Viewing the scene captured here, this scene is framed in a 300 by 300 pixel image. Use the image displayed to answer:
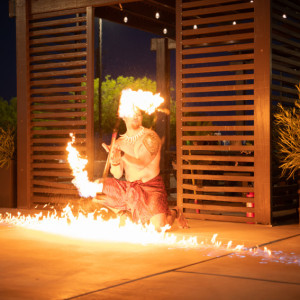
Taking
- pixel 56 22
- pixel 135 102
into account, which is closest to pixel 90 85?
pixel 56 22

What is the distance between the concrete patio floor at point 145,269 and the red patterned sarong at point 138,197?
45cm

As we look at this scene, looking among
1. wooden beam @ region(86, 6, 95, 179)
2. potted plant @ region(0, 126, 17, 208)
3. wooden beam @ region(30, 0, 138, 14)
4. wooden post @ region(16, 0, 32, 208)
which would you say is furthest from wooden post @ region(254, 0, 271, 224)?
potted plant @ region(0, 126, 17, 208)

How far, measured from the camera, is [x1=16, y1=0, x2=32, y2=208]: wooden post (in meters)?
9.84

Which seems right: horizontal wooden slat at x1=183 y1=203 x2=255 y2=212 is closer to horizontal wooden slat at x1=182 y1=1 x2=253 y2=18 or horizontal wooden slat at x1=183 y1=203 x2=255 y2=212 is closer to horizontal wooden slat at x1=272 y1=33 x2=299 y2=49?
horizontal wooden slat at x1=272 y1=33 x2=299 y2=49

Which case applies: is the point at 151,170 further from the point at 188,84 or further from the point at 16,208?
the point at 16,208

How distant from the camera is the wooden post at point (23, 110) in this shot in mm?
9836

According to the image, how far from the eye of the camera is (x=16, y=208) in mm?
9969

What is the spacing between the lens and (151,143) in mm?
7309

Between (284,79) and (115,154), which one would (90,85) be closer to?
(115,154)

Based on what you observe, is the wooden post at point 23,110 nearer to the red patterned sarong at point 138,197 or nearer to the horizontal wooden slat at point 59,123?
the horizontal wooden slat at point 59,123

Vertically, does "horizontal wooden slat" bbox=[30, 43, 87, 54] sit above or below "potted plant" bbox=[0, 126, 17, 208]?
above

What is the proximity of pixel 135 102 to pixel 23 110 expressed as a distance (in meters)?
3.12

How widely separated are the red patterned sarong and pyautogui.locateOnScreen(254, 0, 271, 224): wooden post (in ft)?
4.37

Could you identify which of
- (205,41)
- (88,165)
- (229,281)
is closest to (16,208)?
(88,165)
